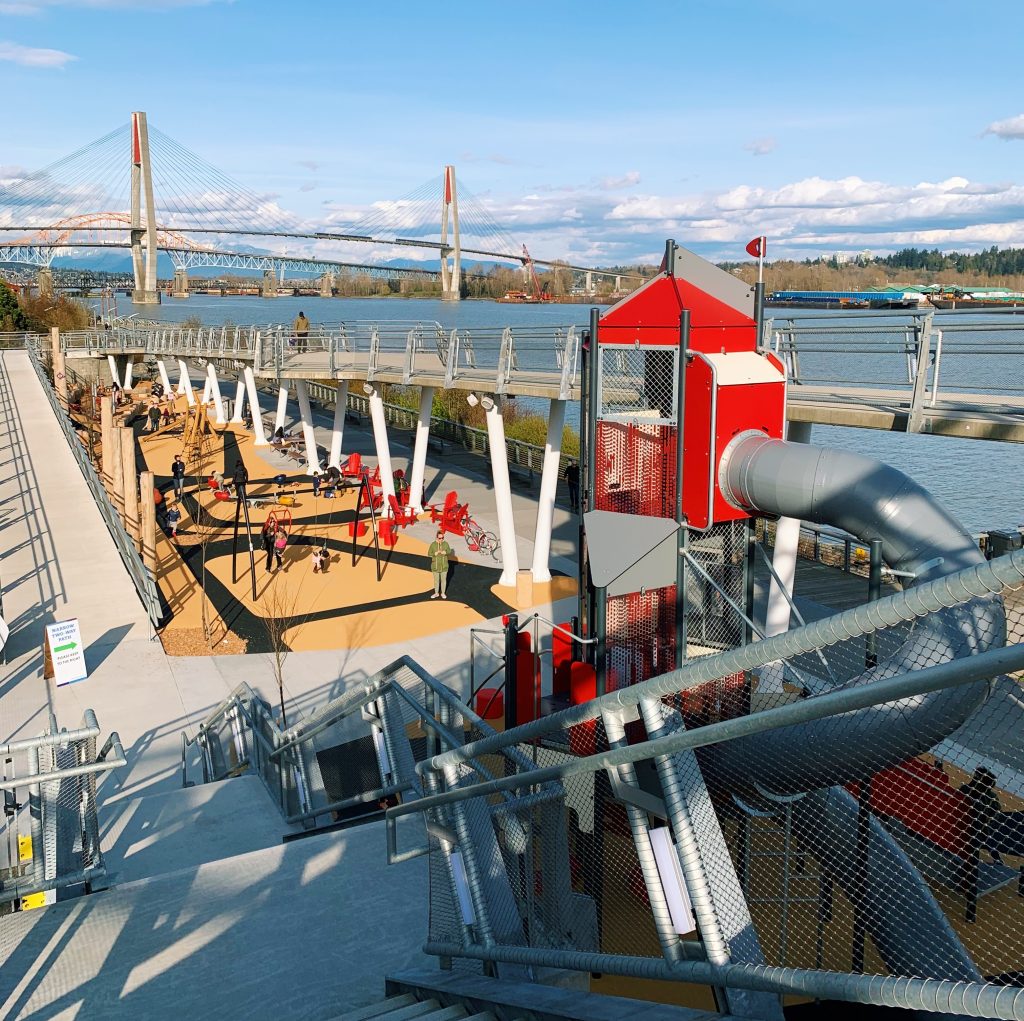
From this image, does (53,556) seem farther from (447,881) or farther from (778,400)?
(447,881)

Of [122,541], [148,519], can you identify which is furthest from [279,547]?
[122,541]

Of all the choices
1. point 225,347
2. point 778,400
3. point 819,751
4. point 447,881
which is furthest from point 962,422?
A: point 225,347

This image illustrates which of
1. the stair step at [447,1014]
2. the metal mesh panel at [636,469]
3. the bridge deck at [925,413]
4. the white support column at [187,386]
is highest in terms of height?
the bridge deck at [925,413]

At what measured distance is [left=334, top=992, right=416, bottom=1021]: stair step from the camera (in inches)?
168

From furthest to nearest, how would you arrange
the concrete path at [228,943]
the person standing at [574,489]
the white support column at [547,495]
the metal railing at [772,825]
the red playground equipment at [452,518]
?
the person standing at [574,489]
the red playground equipment at [452,518]
the white support column at [547,495]
the concrete path at [228,943]
the metal railing at [772,825]

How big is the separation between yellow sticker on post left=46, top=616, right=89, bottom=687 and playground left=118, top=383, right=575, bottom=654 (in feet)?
6.83

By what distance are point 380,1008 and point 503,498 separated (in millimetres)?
14217

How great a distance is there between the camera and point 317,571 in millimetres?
19125

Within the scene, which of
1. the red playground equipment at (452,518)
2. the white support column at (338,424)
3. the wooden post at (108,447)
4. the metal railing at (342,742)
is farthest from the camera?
the white support column at (338,424)

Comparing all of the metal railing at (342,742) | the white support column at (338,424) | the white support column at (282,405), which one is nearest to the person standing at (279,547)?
the metal railing at (342,742)

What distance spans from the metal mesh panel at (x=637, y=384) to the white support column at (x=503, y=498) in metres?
8.69

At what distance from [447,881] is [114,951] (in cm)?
187

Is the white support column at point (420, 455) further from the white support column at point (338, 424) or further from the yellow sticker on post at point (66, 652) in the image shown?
the yellow sticker on post at point (66, 652)

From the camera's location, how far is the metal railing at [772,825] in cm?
232
